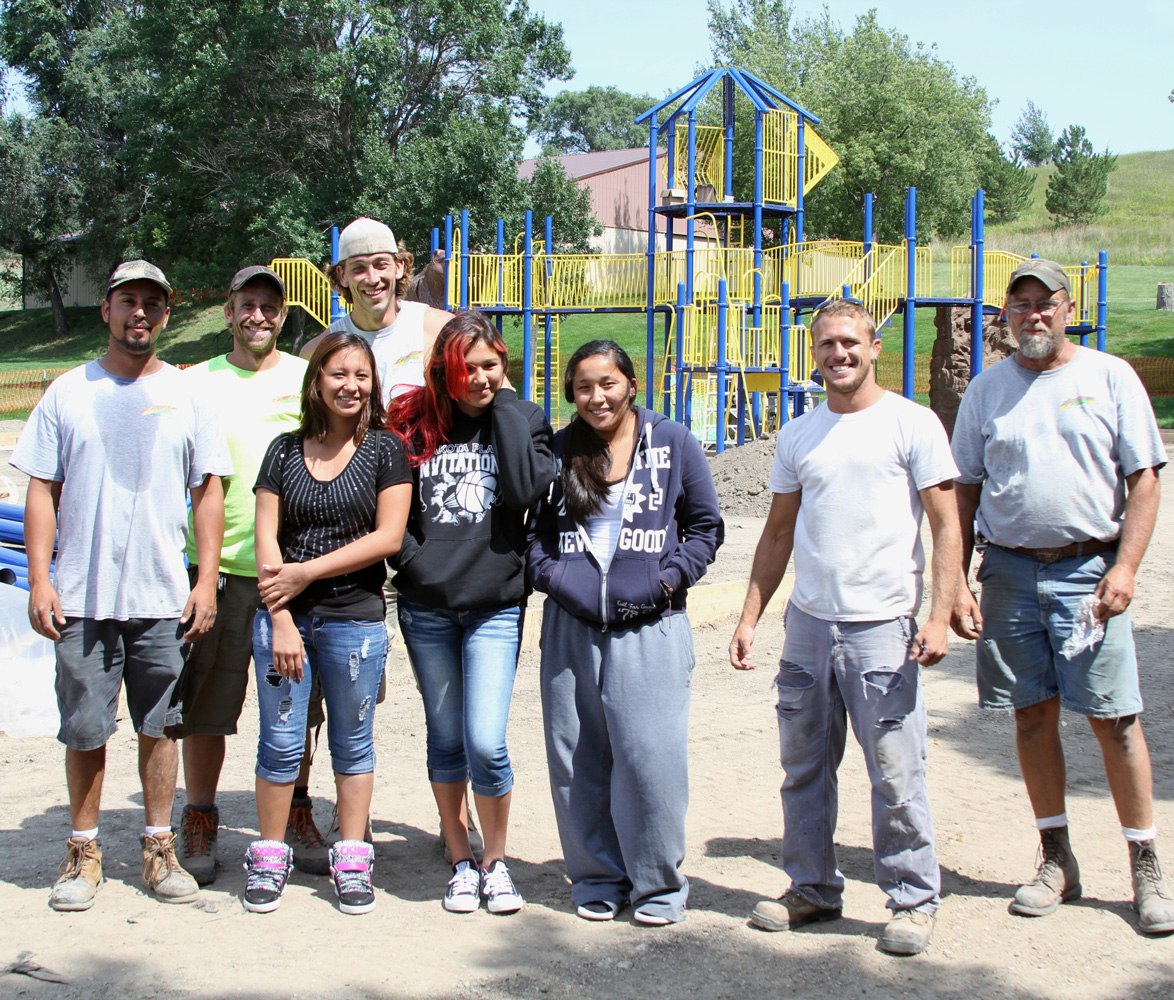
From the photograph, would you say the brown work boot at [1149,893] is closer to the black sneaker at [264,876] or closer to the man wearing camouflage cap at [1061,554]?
the man wearing camouflage cap at [1061,554]

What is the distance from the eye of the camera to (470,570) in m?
3.46

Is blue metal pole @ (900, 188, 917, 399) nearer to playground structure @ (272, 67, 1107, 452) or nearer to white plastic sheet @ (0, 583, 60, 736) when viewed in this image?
playground structure @ (272, 67, 1107, 452)

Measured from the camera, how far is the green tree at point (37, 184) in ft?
146

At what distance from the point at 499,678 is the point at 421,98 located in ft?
126

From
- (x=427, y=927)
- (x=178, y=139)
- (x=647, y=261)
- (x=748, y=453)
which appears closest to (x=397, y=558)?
(x=427, y=927)

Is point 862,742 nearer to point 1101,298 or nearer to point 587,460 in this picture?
point 587,460

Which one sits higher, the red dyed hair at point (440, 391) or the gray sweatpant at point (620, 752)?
the red dyed hair at point (440, 391)

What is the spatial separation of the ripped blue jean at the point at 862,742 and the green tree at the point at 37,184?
4879cm

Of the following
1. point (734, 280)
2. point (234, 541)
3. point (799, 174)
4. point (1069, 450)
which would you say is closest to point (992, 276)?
point (799, 174)

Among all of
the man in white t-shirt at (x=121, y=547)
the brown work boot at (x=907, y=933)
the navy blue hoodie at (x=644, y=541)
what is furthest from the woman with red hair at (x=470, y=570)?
the brown work boot at (x=907, y=933)

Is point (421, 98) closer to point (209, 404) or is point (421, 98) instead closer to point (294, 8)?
point (294, 8)

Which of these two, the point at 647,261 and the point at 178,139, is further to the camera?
the point at 178,139

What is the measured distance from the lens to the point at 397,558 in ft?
11.7

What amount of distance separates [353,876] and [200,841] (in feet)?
2.24
